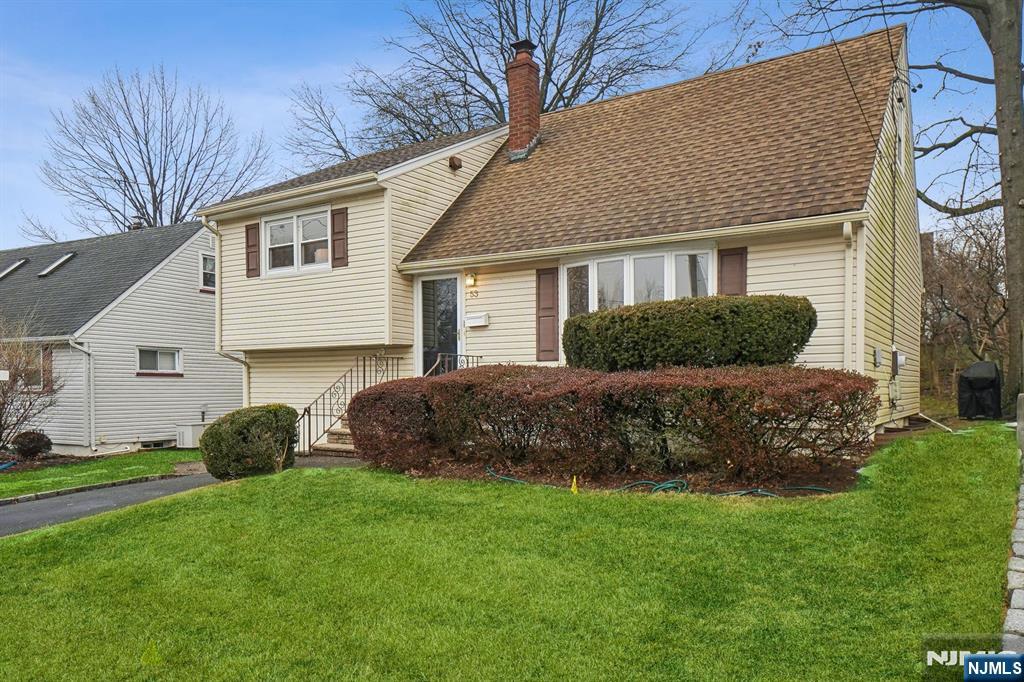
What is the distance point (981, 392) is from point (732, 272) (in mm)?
5359

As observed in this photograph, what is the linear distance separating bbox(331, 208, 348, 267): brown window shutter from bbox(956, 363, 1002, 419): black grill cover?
36.6ft

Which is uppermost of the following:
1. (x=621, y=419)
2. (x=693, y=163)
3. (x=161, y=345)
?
(x=693, y=163)

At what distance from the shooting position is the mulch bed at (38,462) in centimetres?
1437

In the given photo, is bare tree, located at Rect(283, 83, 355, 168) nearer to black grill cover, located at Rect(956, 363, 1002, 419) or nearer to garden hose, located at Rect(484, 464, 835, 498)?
black grill cover, located at Rect(956, 363, 1002, 419)

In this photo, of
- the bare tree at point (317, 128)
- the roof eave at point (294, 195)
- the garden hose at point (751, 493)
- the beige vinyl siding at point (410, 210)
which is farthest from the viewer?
the bare tree at point (317, 128)

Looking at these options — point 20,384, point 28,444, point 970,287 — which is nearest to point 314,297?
point 20,384

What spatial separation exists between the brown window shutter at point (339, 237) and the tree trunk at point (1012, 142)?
1149 centimetres

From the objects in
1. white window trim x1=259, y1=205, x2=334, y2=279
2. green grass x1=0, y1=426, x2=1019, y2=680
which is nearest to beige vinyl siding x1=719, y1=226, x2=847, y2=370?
green grass x1=0, y1=426, x2=1019, y2=680

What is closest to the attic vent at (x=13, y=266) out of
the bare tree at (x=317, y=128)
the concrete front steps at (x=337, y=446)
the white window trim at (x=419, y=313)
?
the bare tree at (x=317, y=128)

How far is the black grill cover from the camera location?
11258 mm

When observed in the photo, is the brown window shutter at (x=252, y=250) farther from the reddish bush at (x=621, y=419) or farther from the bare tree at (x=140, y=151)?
the bare tree at (x=140, y=151)

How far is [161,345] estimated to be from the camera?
19578 mm

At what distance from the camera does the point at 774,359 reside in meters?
7.53

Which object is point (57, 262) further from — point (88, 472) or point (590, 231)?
point (590, 231)
